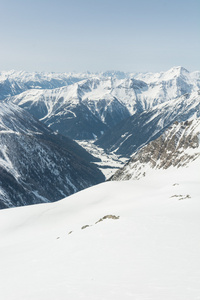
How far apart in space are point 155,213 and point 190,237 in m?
→ 12.1

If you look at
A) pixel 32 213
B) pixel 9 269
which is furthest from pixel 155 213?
pixel 32 213

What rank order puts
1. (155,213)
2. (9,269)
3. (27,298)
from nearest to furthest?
(27,298)
(9,269)
(155,213)

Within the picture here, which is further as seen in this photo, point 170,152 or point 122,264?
point 170,152

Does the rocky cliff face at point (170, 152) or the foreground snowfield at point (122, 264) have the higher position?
the foreground snowfield at point (122, 264)

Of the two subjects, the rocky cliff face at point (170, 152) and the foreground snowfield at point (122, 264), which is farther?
the rocky cliff face at point (170, 152)

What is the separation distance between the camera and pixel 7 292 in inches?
877

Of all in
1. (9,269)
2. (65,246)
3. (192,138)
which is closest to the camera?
(9,269)

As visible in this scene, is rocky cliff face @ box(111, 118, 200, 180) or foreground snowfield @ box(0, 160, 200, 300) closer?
foreground snowfield @ box(0, 160, 200, 300)

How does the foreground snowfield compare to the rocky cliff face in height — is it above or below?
above

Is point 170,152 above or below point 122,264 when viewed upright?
below

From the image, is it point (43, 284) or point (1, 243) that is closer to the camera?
point (43, 284)

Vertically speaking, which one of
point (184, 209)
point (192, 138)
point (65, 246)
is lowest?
point (192, 138)

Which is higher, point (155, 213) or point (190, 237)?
point (190, 237)

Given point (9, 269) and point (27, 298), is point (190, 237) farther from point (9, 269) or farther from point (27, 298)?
point (9, 269)
